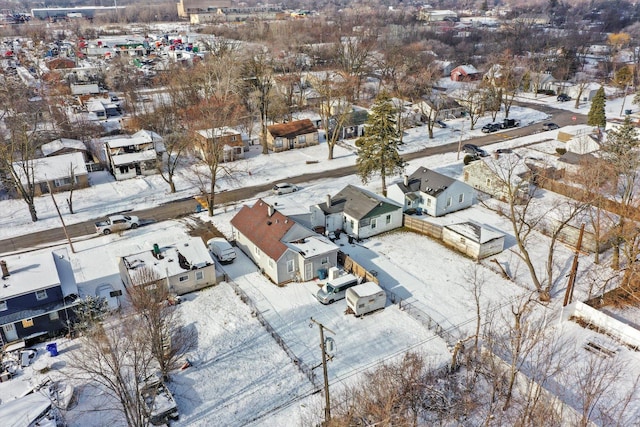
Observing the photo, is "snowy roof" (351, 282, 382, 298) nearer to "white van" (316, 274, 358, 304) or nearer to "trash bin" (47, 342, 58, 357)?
"white van" (316, 274, 358, 304)

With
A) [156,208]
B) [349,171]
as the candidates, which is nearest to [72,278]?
[156,208]

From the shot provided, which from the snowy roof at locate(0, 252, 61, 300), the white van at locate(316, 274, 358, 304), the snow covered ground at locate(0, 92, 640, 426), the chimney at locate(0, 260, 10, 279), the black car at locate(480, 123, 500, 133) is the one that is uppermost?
the chimney at locate(0, 260, 10, 279)

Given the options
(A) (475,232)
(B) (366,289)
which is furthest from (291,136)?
(B) (366,289)

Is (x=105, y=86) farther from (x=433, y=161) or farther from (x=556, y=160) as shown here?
(x=556, y=160)

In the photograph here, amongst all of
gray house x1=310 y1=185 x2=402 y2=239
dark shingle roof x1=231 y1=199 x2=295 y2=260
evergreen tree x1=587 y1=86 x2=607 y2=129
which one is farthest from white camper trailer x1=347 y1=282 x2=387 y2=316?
evergreen tree x1=587 y1=86 x2=607 y2=129

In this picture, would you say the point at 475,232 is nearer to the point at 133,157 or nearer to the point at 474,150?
the point at 474,150

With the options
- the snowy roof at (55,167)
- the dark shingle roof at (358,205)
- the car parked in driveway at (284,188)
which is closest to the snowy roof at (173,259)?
the dark shingle roof at (358,205)
